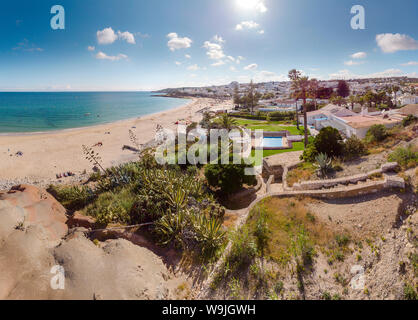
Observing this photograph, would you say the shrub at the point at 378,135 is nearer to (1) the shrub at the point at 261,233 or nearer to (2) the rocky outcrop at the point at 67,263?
(1) the shrub at the point at 261,233

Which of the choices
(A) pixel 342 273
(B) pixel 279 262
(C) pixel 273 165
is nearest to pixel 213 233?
(B) pixel 279 262

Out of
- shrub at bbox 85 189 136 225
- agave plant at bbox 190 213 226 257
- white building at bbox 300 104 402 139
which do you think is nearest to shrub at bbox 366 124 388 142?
white building at bbox 300 104 402 139

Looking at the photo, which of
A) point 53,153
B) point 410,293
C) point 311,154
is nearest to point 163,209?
point 410,293

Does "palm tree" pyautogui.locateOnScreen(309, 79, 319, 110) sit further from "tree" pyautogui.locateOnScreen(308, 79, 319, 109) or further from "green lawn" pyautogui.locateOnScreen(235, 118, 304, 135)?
"green lawn" pyautogui.locateOnScreen(235, 118, 304, 135)

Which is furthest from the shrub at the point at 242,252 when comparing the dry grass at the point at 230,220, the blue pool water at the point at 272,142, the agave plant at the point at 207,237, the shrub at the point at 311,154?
the blue pool water at the point at 272,142
